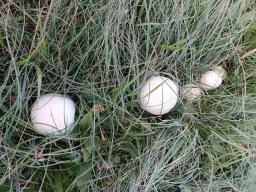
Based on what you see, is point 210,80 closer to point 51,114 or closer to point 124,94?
point 124,94

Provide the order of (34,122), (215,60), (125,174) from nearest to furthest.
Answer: (34,122) < (125,174) < (215,60)

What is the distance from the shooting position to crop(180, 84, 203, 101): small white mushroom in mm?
1109

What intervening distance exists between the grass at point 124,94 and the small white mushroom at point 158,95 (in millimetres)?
24

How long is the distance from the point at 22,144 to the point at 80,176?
0.16 metres

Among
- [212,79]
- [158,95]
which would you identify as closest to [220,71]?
[212,79]

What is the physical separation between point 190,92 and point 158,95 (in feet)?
0.49

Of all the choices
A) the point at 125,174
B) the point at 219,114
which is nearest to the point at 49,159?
the point at 125,174

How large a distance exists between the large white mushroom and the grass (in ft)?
0.08

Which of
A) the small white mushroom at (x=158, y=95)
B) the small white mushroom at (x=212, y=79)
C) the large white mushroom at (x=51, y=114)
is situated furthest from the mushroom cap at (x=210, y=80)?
the large white mushroom at (x=51, y=114)

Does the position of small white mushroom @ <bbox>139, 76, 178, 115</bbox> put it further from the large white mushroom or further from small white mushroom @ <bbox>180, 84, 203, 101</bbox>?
the large white mushroom

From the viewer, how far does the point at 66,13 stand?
1.00 meters

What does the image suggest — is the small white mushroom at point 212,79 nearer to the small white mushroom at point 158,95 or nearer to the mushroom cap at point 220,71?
the mushroom cap at point 220,71

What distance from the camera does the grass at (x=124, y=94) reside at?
973 millimetres

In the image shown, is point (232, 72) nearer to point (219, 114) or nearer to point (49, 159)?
point (219, 114)
